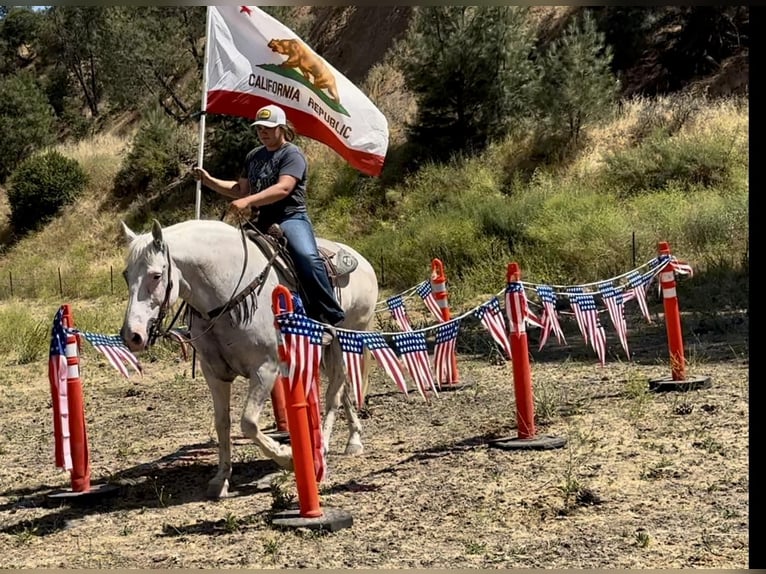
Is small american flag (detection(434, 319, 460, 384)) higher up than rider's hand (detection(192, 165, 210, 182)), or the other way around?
rider's hand (detection(192, 165, 210, 182))

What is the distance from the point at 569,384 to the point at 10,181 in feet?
121

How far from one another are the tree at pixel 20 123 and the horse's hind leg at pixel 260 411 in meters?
42.7

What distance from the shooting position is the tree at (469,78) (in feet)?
97.9

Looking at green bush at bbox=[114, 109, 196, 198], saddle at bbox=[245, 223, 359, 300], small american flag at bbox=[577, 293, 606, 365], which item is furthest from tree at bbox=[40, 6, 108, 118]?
saddle at bbox=[245, 223, 359, 300]

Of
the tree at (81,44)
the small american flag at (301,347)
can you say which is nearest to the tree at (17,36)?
the tree at (81,44)

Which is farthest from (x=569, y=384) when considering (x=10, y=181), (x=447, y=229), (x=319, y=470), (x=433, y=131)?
(x=10, y=181)

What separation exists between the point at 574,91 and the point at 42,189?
75.1 ft

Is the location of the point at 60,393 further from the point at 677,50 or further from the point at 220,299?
the point at 677,50

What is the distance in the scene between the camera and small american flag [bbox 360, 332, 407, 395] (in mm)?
6602

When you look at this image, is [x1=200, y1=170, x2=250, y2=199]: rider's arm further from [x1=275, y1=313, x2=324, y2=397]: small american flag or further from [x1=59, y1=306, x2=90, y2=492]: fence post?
[x1=275, y1=313, x2=324, y2=397]: small american flag

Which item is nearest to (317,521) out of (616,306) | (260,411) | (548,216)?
(260,411)

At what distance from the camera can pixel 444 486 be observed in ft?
21.9

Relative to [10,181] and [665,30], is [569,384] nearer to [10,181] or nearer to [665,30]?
[665,30]

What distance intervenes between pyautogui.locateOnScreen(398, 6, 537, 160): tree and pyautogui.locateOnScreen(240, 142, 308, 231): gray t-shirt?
925 inches
